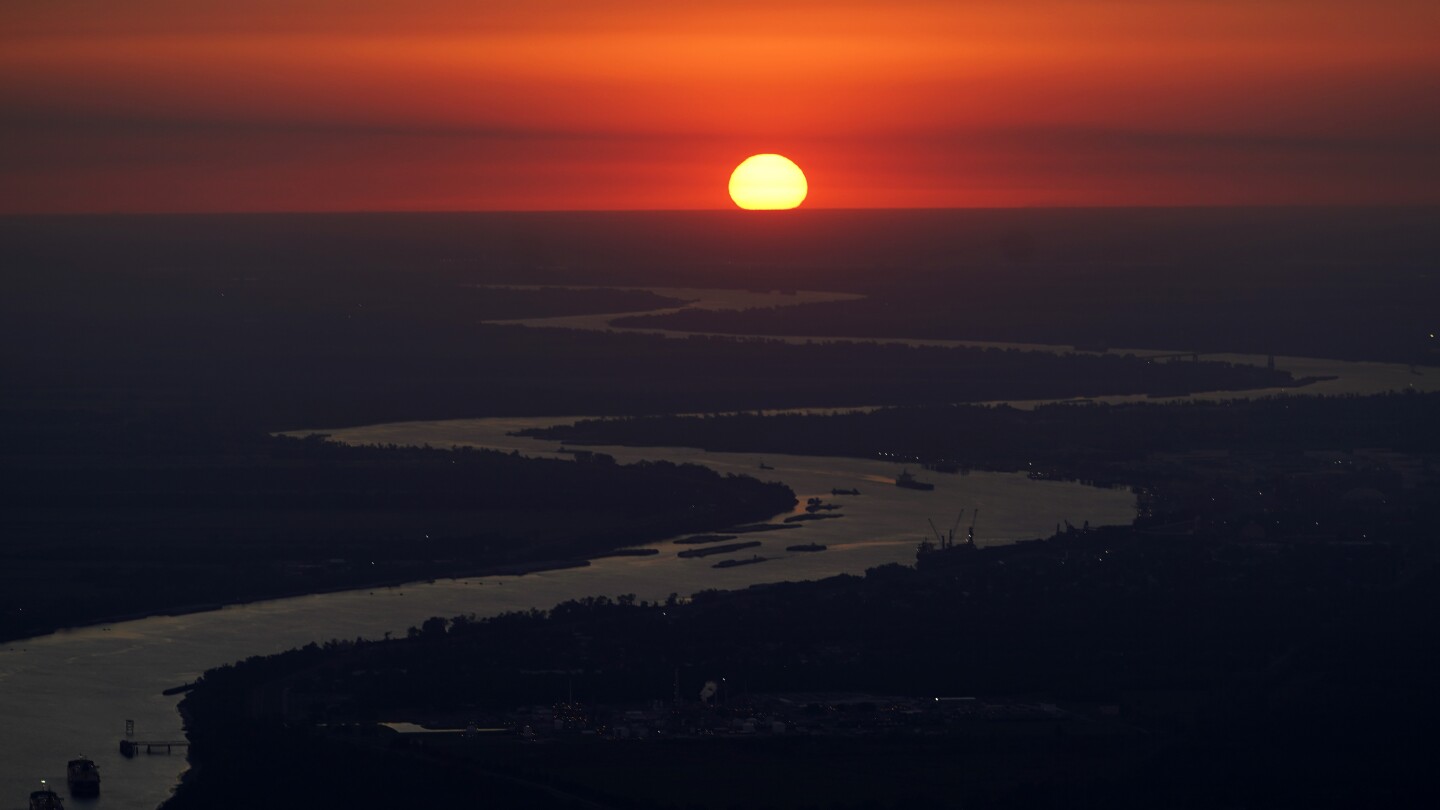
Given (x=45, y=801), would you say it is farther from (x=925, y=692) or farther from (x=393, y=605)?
(x=393, y=605)

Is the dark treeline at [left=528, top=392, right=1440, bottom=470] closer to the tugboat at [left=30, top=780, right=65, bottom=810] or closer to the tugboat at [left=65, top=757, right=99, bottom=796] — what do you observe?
the tugboat at [left=65, top=757, right=99, bottom=796]

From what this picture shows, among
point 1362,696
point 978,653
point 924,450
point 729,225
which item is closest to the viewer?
point 1362,696

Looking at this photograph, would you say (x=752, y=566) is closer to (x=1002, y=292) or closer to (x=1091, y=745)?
(x=1091, y=745)

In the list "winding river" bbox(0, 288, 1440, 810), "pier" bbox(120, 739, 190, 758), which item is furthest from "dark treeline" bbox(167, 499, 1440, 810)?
"winding river" bbox(0, 288, 1440, 810)

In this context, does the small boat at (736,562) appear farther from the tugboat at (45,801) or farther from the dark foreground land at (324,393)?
the tugboat at (45,801)

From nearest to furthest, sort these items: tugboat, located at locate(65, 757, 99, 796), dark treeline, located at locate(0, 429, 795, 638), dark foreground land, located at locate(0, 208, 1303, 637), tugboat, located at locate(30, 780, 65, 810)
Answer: tugboat, located at locate(30, 780, 65, 810) → tugboat, located at locate(65, 757, 99, 796) → dark treeline, located at locate(0, 429, 795, 638) → dark foreground land, located at locate(0, 208, 1303, 637)

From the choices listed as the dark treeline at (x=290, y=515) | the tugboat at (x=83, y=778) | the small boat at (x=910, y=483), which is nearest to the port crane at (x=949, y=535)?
the dark treeline at (x=290, y=515)

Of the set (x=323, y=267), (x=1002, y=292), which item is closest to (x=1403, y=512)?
(x=1002, y=292)
